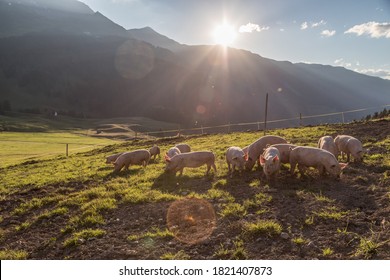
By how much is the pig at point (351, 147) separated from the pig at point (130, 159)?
1114 centimetres

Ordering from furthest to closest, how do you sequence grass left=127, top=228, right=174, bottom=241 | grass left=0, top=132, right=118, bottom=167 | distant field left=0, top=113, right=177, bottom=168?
distant field left=0, top=113, right=177, bottom=168, grass left=0, top=132, right=118, bottom=167, grass left=127, top=228, right=174, bottom=241

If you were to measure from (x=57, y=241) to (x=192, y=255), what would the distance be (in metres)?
4.39

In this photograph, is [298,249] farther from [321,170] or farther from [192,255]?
[321,170]

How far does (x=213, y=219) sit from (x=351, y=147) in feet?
30.1

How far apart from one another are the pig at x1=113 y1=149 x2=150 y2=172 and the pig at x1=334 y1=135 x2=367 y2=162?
11.1 m

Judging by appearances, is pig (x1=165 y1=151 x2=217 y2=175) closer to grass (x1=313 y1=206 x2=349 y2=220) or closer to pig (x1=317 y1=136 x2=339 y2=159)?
pig (x1=317 y1=136 x2=339 y2=159)

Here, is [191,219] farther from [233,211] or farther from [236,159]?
[236,159]

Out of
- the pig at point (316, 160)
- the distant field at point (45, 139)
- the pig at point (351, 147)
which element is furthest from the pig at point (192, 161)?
the distant field at point (45, 139)

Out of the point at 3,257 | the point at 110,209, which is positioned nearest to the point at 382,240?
the point at 110,209

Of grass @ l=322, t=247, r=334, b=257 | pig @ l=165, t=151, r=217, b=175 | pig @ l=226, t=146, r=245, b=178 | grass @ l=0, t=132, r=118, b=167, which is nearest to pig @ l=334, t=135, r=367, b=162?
pig @ l=226, t=146, r=245, b=178

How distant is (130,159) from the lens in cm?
1984

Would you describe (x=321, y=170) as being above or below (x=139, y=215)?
above

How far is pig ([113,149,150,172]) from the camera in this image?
19406 millimetres
